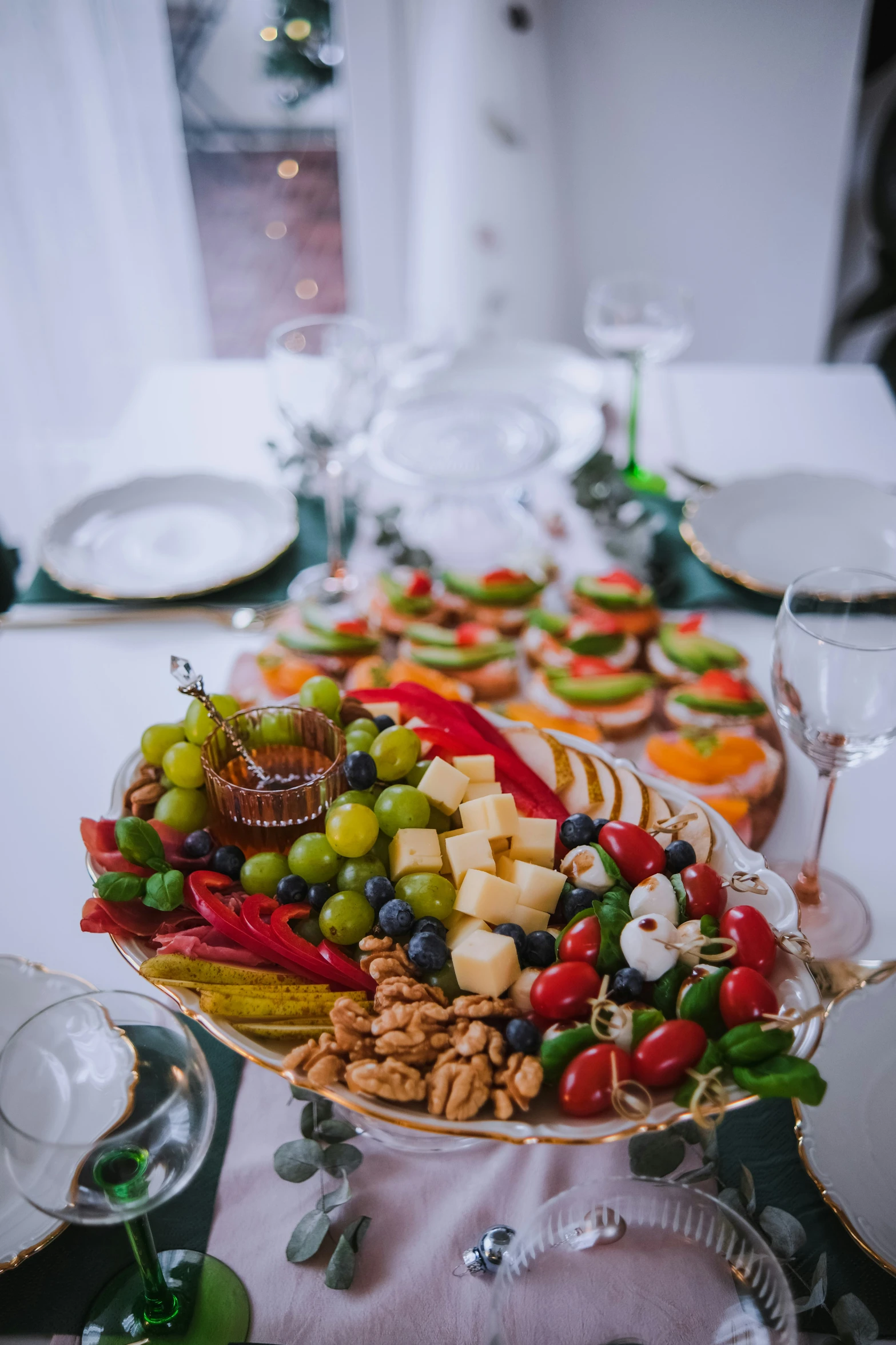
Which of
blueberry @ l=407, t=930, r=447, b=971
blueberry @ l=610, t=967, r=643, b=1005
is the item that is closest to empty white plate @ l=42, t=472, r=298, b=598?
blueberry @ l=407, t=930, r=447, b=971

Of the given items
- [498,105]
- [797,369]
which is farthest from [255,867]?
[498,105]

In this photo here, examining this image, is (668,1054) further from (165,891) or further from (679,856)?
(165,891)

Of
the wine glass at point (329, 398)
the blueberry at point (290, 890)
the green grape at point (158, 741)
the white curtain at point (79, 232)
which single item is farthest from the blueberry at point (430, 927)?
the white curtain at point (79, 232)

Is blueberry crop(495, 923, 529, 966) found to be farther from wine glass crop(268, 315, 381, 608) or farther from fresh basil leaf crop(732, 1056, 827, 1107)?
wine glass crop(268, 315, 381, 608)

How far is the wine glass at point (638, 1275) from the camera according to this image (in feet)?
2.42

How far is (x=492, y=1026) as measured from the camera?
30.8 inches

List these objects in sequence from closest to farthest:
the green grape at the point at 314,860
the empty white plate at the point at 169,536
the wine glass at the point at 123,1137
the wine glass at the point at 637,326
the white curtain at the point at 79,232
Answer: the wine glass at the point at 123,1137 < the green grape at the point at 314,860 < the empty white plate at the point at 169,536 < the wine glass at the point at 637,326 < the white curtain at the point at 79,232

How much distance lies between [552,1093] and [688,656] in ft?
2.44

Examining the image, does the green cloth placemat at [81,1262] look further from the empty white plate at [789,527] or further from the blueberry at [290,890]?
the empty white plate at [789,527]

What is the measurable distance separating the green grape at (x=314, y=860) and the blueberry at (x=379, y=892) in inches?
2.0

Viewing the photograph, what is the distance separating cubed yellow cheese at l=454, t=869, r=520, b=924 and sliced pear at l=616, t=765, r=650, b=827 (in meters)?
0.17

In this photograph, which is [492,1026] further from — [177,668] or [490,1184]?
[177,668]

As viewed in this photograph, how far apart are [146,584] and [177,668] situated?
0.61 m

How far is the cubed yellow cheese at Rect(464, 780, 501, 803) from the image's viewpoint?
953 millimetres
